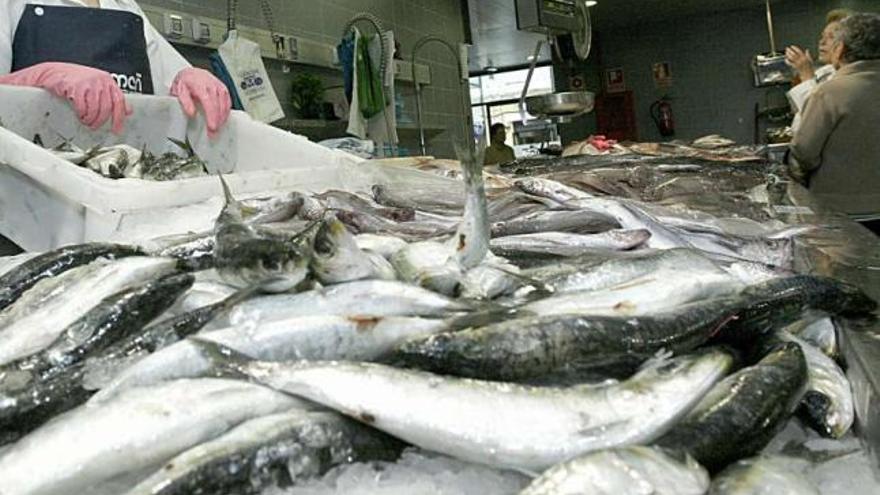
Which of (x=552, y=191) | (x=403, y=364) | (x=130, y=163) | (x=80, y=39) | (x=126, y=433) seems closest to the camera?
(x=126, y=433)

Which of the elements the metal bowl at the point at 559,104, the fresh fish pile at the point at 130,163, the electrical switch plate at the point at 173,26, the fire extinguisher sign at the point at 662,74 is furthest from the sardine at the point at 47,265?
the fire extinguisher sign at the point at 662,74

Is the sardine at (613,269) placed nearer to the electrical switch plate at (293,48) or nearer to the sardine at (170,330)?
the sardine at (170,330)

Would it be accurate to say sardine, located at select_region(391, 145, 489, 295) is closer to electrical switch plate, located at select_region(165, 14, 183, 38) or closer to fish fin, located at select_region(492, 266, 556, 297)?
fish fin, located at select_region(492, 266, 556, 297)

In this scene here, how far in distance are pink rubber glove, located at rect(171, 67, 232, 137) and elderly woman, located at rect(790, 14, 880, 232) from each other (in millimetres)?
3165

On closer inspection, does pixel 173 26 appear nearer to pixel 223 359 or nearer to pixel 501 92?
pixel 223 359

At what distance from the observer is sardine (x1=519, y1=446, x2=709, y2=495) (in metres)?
0.69

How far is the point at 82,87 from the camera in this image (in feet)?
8.25

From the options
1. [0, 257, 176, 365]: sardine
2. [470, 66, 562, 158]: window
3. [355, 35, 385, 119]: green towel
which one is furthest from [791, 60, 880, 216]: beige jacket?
[470, 66, 562, 158]: window

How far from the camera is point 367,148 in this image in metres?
A: 4.23

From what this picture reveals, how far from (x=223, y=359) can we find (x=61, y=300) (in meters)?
0.42

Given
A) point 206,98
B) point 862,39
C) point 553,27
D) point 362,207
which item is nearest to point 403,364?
point 362,207

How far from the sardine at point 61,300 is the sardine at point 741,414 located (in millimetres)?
890

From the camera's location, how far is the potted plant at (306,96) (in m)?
6.40

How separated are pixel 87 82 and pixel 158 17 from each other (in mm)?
2859
